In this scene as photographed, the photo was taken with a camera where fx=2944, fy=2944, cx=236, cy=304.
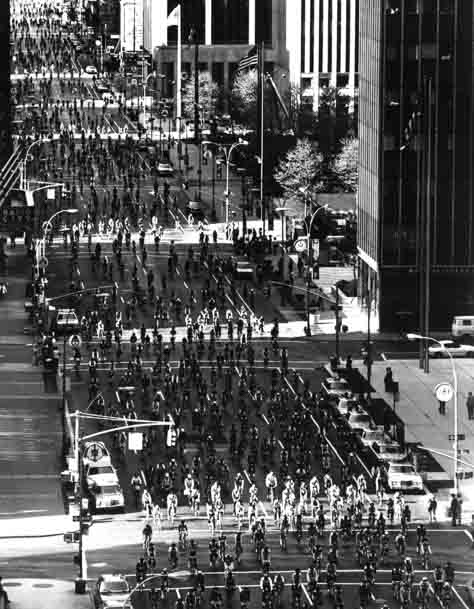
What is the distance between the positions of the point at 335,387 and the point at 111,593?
159 feet

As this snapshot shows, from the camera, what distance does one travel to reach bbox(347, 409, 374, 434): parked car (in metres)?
151

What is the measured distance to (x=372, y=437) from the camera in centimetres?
14900

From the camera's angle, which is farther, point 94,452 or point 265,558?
point 94,452

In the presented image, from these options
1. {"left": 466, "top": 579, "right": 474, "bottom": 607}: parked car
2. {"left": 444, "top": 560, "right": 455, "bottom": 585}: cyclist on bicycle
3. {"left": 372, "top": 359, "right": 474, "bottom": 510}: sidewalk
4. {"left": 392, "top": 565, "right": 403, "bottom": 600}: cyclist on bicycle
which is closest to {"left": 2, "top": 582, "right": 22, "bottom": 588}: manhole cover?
{"left": 392, "top": 565, "right": 403, "bottom": 600}: cyclist on bicycle

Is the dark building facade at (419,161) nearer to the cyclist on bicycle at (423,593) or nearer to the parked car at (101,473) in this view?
the parked car at (101,473)

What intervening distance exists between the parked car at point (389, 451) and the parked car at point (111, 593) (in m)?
→ 29.0

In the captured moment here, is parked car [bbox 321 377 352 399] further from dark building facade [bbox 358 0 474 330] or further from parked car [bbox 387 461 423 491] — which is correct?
dark building facade [bbox 358 0 474 330]

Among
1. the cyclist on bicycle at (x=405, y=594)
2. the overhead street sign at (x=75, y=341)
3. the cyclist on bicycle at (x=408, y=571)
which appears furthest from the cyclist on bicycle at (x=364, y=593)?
the overhead street sign at (x=75, y=341)

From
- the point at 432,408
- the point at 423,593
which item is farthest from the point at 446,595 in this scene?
the point at 432,408

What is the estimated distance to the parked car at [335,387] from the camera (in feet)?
531

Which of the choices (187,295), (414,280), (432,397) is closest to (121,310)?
(187,295)

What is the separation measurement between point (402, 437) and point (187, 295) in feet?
166

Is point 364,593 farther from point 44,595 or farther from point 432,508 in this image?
point 432,508

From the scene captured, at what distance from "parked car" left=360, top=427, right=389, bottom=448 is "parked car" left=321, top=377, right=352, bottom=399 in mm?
10634
